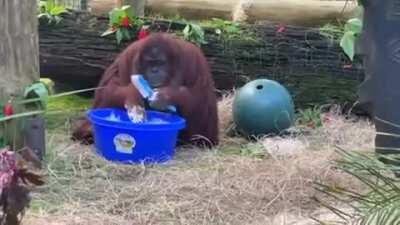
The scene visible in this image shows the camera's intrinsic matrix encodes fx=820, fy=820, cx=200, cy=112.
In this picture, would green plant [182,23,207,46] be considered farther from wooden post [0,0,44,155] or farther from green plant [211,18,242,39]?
wooden post [0,0,44,155]

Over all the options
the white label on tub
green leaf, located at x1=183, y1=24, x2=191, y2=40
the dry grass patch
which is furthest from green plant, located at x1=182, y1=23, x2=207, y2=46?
the white label on tub

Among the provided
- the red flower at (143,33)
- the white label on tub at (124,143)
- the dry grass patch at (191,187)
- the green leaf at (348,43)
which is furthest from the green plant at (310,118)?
the white label on tub at (124,143)

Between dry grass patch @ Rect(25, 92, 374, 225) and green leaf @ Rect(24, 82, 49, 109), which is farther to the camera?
green leaf @ Rect(24, 82, 49, 109)

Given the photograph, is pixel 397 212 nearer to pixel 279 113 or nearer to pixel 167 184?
pixel 167 184

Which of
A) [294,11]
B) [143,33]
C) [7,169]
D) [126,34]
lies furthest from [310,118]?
[7,169]

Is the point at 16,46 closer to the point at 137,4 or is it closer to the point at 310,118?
the point at 310,118

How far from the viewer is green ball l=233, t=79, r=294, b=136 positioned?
3.66 m

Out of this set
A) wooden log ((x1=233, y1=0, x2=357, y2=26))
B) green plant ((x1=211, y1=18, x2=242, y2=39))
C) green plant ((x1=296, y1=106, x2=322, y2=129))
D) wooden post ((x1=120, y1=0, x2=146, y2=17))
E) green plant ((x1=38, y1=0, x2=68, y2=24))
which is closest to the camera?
green plant ((x1=296, y1=106, x2=322, y2=129))

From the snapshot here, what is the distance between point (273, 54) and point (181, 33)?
49cm

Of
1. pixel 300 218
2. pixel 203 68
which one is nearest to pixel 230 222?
pixel 300 218

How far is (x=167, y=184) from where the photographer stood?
A: 2803 mm

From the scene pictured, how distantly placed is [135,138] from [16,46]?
611 millimetres

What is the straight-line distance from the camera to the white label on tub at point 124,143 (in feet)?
10.0

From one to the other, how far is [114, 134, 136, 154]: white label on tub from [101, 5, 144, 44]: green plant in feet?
4.14
